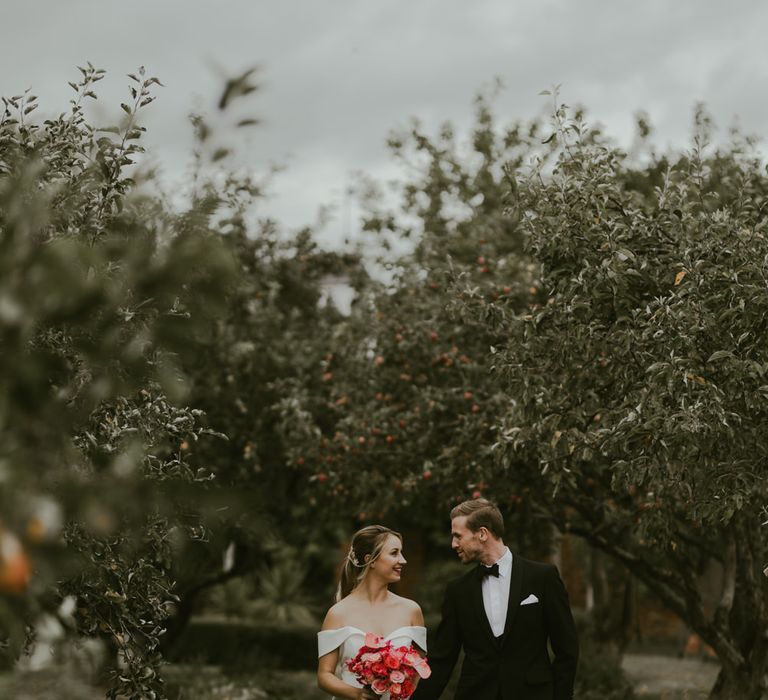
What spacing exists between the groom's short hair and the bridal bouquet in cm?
83

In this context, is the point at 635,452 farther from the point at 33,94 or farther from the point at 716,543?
the point at 716,543

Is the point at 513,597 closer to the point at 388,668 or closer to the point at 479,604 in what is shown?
the point at 479,604

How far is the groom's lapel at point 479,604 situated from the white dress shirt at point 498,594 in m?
0.03

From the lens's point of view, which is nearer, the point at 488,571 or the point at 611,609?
the point at 488,571

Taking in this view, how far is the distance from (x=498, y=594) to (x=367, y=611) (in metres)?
0.80

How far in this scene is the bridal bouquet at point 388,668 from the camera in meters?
5.98

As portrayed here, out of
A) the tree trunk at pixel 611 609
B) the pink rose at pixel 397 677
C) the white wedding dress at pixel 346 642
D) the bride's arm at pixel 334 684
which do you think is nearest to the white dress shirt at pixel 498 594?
the white wedding dress at pixel 346 642

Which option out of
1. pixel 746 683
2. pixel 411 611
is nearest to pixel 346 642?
pixel 411 611

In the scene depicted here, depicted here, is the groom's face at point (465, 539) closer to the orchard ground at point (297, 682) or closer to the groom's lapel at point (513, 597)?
the groom's lapel at point (513, 597)

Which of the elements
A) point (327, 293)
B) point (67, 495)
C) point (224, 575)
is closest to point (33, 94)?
point (67, 495)

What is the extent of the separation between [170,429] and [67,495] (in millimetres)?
4703

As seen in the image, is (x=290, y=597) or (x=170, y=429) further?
(x=290, y=597)

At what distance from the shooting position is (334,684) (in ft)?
20.4

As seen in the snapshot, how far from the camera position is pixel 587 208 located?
8.26 metres
